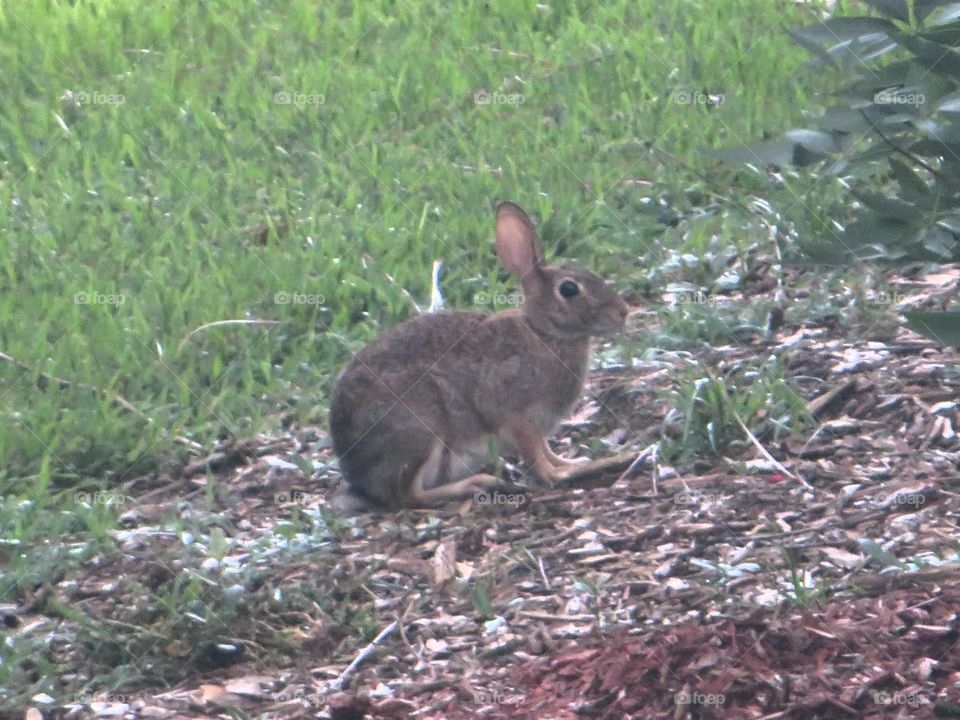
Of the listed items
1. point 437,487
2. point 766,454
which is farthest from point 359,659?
point 766,454

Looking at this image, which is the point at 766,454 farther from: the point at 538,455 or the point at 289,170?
the point at 289,170

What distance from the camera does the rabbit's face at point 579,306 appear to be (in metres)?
5.71

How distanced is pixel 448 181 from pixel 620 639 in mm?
4234

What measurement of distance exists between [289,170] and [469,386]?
124 inches

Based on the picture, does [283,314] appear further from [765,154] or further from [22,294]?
[765,154]

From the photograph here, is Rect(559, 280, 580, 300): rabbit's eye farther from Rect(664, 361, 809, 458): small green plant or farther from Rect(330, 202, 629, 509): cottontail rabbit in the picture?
Rect(664, 361, 809, 458): small green plant

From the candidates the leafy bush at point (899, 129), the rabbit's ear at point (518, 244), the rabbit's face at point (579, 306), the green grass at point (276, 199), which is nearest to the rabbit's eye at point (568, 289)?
the rabbit's face at point (579, 306)

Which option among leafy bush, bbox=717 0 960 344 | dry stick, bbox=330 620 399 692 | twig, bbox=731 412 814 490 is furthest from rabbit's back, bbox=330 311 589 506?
leafy bush, bbox=717 0 960 344

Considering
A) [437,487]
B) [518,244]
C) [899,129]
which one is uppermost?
[899,129]

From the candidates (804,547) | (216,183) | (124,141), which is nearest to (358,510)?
(804,547)

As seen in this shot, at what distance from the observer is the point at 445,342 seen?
5.57 meters

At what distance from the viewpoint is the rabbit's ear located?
5.72 m

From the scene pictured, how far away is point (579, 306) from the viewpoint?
571 cm

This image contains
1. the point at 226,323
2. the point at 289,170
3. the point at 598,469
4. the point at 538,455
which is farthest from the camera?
the point at 289,170
